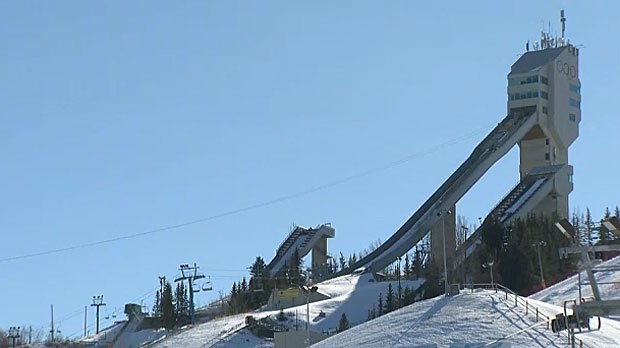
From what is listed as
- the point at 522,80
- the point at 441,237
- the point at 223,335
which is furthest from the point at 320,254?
Answer: the point at 223,335

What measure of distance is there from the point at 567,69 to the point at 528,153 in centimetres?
765

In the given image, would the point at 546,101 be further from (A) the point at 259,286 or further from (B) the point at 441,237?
(A) the point at 259,286

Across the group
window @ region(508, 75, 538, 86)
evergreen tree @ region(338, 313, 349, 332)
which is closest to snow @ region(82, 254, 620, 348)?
evergreen tree @ region(338, 313, 349, 332)

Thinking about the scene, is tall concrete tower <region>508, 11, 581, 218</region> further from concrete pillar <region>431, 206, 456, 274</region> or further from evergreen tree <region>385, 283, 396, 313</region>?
evergreen tree <region>385, 283, 396, 313</region>

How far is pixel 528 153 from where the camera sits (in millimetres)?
112500

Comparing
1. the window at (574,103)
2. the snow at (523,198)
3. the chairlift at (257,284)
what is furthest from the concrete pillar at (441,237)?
the window at (574,103)

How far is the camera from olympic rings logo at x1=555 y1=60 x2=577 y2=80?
367 ft

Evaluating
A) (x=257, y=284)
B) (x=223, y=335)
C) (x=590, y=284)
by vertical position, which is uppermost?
(x=257, y=284)

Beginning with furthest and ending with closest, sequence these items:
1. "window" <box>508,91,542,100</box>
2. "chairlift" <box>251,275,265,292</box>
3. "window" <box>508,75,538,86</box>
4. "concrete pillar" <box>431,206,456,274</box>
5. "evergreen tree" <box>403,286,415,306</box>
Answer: "window" <box>508,91,542,100</box> → "window" <box>508,75,538,86</box> → "chairlift" <box>251,275,265,292</box> → "concrete pillar" <box>431,206,456,274</box> → "evergreen tree" <box>403,286,415,306</box>

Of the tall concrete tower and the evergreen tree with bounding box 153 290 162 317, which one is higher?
the tall concrete tower

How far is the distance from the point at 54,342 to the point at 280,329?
32.1 m

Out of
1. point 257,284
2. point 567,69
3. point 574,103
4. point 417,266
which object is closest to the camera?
point 417,266

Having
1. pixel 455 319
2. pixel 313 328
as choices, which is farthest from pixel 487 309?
pixel 313 328

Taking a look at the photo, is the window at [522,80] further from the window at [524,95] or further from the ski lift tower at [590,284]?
the ski lift tower at [590,284]
